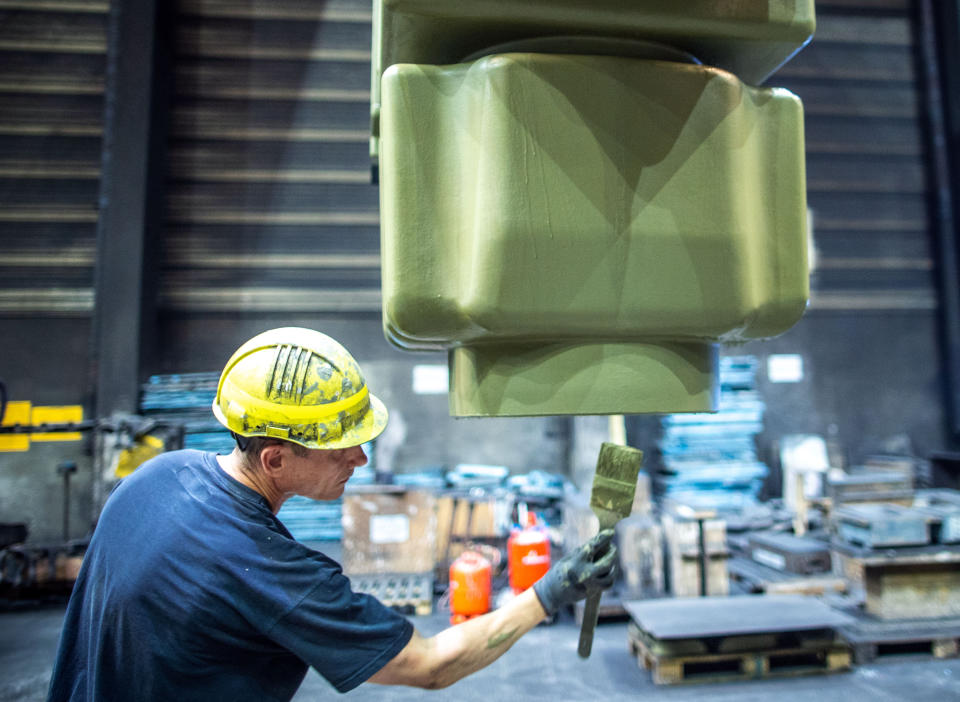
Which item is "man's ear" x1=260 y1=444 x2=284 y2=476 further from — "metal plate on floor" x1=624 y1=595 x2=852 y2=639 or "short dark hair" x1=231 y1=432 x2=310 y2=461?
"metal plate on floor" x1=624 y1=595 x2=852 y2=639

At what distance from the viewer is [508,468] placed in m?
5.72

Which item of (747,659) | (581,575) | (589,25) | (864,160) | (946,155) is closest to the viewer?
(589,25)

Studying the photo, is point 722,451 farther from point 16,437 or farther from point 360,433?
point 16,437

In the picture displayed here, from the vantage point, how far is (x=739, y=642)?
2912mm

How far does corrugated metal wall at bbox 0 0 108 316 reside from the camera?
5379 mm

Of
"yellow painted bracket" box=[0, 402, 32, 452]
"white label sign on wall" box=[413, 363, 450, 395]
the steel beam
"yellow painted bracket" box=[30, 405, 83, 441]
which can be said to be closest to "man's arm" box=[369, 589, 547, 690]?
"white label sign on wall" box=[413, 363, 450, 395]

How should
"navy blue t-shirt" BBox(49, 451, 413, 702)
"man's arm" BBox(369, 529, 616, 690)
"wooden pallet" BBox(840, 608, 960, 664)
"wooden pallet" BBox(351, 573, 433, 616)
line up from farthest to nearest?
"wooden pallet" BBox(351, 573, 433, 616) → "wooden pallet" BBox(840, 608, 960, 664) → "man's arm" BBox(369, 529, 616, 690) → "navy blue t-shirt" BBox(49, 451, 413, 702)

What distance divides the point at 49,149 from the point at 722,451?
688 centimetres

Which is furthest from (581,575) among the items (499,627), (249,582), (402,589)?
(402,589)

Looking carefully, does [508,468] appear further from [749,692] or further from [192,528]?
[192,528]

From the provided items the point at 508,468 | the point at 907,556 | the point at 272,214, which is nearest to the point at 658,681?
the point at 907,556

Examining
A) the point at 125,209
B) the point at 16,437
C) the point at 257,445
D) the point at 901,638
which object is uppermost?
the point at 125,209

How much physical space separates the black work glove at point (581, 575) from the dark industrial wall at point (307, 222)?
14.3ft

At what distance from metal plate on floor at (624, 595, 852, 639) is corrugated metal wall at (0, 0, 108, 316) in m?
5.47
